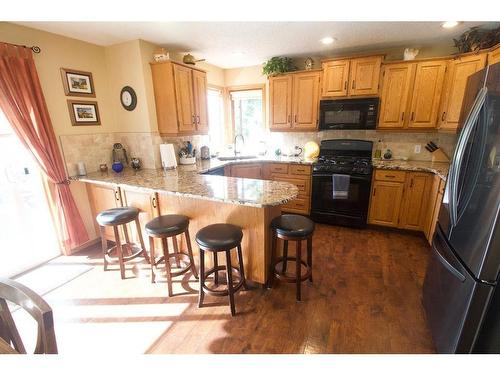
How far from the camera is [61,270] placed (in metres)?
2.43

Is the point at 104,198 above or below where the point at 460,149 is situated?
below

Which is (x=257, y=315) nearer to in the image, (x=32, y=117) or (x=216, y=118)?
(x=32, y=117)

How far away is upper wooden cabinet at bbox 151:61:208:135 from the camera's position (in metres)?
2.78

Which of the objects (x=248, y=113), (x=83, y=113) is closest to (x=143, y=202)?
(x=83, y=113)

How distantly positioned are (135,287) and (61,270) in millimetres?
952

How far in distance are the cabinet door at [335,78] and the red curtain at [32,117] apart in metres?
3.38

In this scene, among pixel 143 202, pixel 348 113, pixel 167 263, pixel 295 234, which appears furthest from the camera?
pixel 348 113

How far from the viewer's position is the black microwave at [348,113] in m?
3.18

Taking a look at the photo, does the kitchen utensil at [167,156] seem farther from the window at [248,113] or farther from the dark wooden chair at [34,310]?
the dark wooden chair at [34,310]

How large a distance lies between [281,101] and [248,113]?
0.92 m

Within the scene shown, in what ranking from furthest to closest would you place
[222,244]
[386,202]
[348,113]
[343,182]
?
[348,113] → [343,182] → [386,202] → [222,244]

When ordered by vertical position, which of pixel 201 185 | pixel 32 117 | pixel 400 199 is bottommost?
pixel 400 199

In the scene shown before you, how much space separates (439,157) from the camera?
317cm

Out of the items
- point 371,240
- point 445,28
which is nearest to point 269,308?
point 371,240
